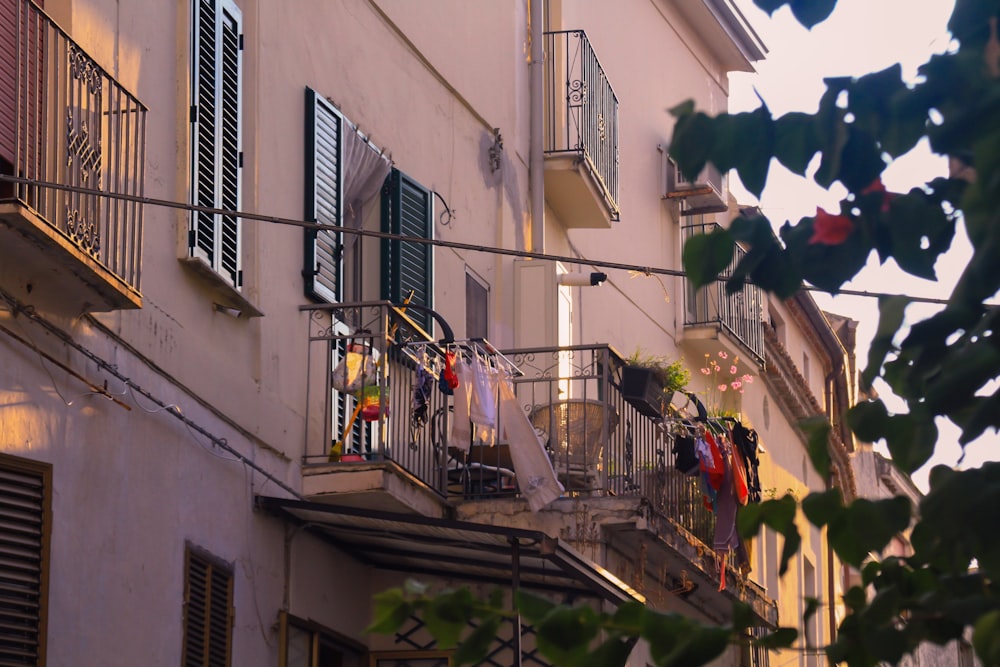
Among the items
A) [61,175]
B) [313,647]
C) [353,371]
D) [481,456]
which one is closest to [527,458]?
[481,456]

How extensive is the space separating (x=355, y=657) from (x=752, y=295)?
11766mm

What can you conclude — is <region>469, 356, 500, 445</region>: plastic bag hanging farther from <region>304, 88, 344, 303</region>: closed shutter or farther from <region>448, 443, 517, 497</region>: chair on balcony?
<region>304, 88, 344, 303</region>: closed shutter

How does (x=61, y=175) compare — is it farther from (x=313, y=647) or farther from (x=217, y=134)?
(x=313, y=647)

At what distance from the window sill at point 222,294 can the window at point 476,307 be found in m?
4.39

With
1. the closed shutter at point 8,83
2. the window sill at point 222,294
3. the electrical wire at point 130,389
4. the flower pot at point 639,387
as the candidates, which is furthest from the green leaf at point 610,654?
the flower pot at point 639,387

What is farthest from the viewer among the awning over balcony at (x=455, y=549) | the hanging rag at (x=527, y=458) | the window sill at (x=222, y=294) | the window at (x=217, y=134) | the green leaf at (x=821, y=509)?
the hanging rag at (x=527, y=458)

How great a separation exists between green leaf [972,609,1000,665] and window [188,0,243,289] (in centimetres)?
727

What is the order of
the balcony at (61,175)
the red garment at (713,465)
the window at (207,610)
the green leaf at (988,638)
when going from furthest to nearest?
the red garment at (713,465), the window at (207,610), the balcony at (61,175), the green leaf at (988,638)

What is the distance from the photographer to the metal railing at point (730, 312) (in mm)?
22531

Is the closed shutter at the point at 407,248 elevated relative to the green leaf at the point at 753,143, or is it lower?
elevated

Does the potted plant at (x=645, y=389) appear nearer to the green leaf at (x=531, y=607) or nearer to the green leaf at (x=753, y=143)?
the green leaf at (x=753, y=143)

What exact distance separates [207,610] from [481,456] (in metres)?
3.41

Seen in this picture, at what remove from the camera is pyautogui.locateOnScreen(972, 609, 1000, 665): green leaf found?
3.90m

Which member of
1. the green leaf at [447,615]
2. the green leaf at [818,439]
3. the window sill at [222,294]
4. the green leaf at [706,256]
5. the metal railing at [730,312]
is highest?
the metal railing at [730,312]
